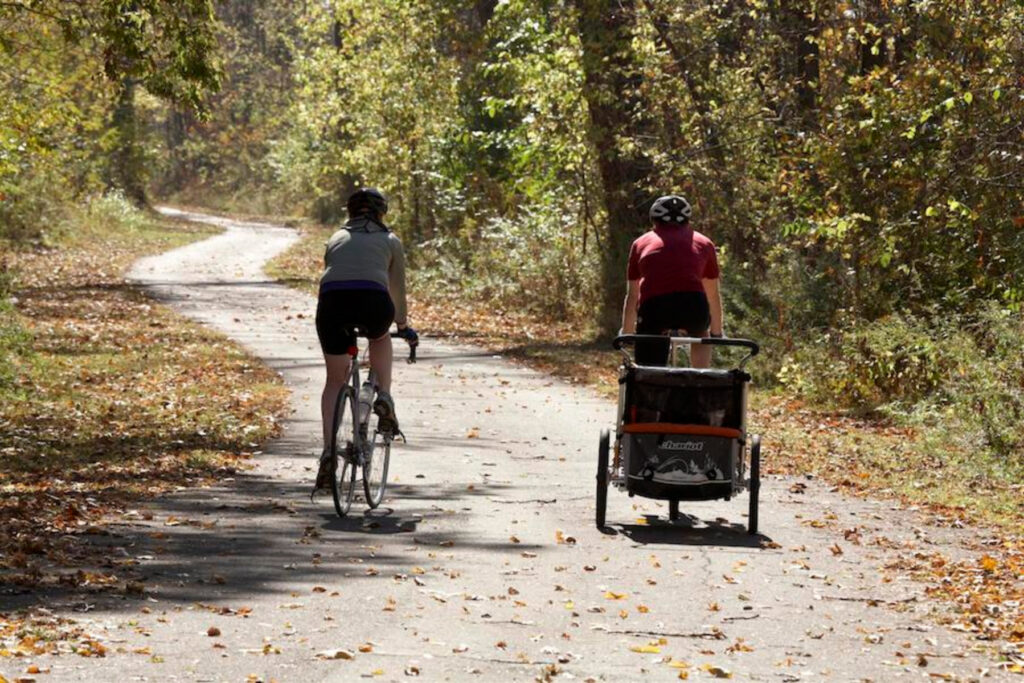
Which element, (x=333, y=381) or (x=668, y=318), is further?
(x=668, y=318)

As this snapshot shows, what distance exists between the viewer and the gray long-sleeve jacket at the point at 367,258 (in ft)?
32.9

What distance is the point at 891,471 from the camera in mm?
13359

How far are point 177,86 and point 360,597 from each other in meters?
10.7

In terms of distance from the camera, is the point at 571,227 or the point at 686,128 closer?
the point at 686,128

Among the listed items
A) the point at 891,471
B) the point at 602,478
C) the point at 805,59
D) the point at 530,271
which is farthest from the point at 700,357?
the point at 530,271

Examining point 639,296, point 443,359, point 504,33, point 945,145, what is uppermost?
point 504,33

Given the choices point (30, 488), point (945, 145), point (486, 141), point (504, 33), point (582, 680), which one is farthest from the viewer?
point (486, 141)

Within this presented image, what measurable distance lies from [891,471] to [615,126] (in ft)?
37.4

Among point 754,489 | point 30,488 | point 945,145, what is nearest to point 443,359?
point 945,145

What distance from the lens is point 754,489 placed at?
9883 mm

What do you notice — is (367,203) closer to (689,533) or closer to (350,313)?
(350,313)

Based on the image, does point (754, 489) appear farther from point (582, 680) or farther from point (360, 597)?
point (582, 680)

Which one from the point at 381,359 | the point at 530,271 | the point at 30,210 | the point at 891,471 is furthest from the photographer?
the point at 30,210

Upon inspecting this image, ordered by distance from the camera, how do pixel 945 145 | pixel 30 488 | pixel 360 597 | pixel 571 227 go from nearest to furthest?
pixel 360 597
pixel 30 488
pixel 945 145
pixel 571 227
